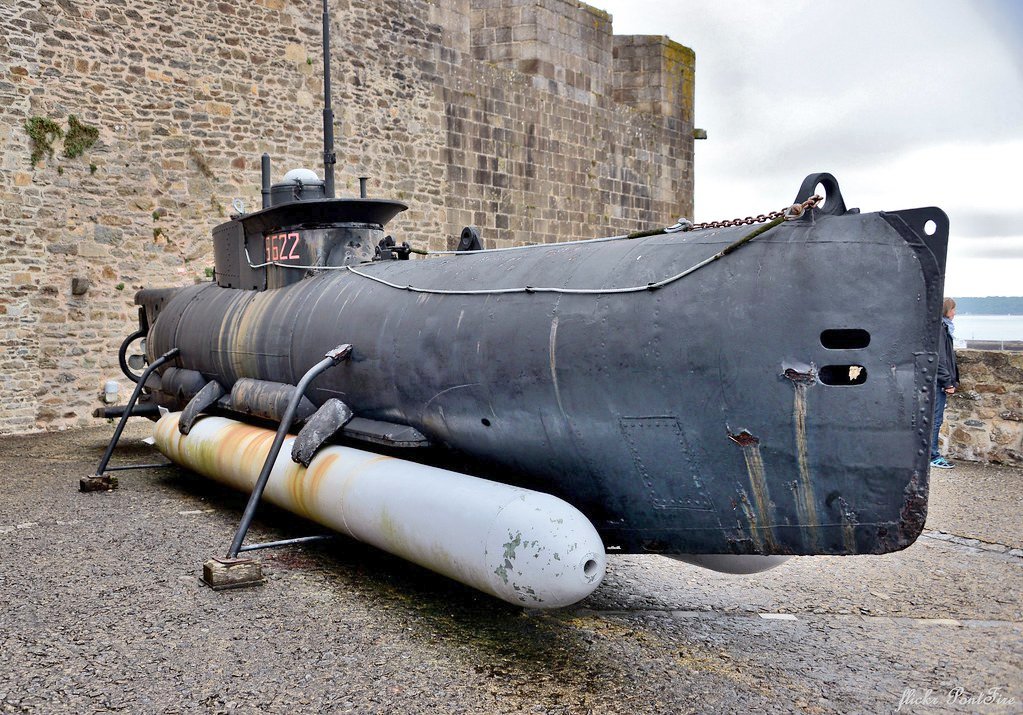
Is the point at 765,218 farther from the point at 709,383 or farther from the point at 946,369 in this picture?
the point at 946,369

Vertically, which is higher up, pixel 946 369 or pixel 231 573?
pixel 946 369

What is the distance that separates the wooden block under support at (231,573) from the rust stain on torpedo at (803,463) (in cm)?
258

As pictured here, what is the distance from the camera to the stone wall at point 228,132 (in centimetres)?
1060

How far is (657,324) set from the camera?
344cm

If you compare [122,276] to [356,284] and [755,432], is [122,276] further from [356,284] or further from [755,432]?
[755,432]

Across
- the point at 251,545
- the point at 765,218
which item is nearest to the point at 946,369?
the point at 765,218

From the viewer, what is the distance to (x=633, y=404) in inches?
138

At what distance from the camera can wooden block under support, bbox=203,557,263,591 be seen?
4352mm

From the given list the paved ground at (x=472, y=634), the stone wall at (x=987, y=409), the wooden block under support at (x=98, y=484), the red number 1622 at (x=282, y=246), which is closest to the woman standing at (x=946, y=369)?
the stone wall at (x=987, y=409)

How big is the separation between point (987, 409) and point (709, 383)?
6117mm

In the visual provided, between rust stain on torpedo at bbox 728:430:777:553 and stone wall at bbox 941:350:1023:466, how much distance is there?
586cm

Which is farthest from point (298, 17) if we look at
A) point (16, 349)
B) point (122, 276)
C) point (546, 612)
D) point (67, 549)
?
point (546, 612)

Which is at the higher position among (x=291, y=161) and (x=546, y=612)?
(x=291, y=161)

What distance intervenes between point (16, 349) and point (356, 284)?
273 inches
